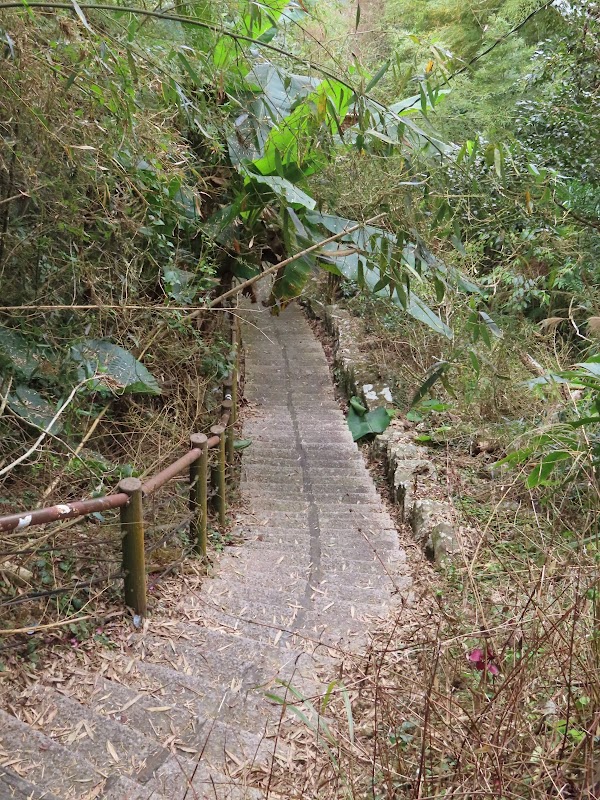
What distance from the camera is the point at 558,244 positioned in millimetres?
5551

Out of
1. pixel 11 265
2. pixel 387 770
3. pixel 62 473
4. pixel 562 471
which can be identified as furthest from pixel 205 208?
pixel 387 770

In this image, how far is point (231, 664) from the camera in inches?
103

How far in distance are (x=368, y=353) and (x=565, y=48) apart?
445 cm

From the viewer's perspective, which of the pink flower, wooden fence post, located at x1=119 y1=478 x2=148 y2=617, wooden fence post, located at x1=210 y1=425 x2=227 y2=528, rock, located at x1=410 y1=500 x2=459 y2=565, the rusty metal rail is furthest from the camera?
wooden fence post, located at x1=210 y1=425 x2=227 y2=528

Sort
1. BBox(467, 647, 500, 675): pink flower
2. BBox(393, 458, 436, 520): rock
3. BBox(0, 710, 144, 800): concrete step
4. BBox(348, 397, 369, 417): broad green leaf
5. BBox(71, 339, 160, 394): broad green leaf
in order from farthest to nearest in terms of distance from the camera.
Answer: BBox(348, 397, 369, 417): broad green leaf → BBox(393, 458, 436, 520): rock → BBox(71, 339, 160, 394): broad green leaf → BBox(0, 710, 144, 800): concrete step → BBox(467, 647, 500, 675): pink flower

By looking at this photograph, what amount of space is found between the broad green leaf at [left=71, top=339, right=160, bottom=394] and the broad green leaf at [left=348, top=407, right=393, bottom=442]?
133 inches

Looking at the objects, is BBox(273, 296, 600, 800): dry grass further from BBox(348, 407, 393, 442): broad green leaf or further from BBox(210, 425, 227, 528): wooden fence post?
BBox(348, 407, 393, 442): broad green leaf

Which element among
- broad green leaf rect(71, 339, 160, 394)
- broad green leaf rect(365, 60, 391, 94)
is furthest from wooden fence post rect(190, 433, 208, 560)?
broad green leaf rect(365, 60, 391, 94)

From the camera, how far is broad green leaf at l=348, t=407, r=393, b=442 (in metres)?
6.64

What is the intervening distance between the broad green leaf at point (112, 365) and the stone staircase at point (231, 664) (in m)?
1.34

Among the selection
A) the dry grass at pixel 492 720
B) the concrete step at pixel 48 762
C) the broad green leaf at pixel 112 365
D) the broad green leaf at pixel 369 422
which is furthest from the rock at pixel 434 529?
the concrete step at pixel 48 762

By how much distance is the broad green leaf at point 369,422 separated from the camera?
6641mm

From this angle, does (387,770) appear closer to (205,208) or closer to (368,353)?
(205,208)

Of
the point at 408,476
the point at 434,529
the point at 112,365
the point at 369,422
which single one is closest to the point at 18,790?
the point at 112,365
